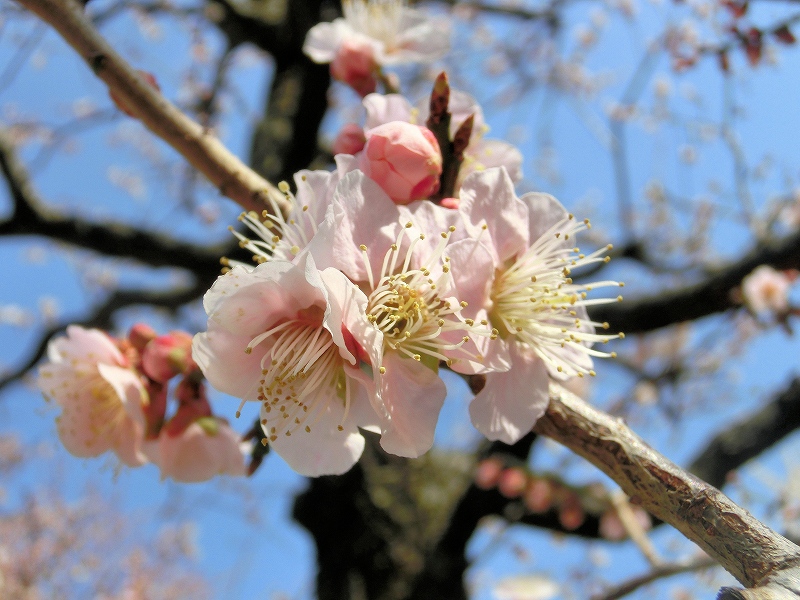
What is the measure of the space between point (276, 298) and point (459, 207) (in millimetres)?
242

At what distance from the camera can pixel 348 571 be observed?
2.64 m

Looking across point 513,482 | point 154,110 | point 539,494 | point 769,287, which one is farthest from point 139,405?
point 769,287

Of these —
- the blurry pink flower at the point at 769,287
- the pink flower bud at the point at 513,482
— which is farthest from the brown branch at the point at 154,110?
the blurry pink flower at the point at 769,287

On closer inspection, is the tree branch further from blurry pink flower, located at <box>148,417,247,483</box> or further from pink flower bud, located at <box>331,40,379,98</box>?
blurry pink flower, located at <box>148,417,247,483</box>

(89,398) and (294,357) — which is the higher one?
(294,357)

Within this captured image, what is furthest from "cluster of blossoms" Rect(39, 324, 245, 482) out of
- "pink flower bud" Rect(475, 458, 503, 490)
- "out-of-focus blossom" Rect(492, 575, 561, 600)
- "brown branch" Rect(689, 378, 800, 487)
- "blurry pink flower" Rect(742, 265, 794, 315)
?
"blurry pink flower" Rect(742, 265, 794, 315)

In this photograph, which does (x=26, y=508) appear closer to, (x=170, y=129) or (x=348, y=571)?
(x=348, y=571)

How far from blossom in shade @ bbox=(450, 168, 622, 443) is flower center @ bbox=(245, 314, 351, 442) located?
162mm

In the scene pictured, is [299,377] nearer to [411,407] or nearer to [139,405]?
[411,407]

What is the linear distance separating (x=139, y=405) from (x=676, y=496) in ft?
2.25

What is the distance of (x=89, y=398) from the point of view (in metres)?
0.88

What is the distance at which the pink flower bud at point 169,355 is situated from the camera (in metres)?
0.79

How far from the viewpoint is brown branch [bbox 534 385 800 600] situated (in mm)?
475

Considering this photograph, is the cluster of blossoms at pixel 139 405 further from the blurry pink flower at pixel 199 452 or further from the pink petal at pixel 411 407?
the pink petal at pixel 411 407
